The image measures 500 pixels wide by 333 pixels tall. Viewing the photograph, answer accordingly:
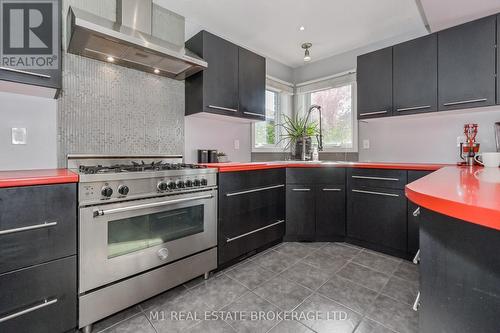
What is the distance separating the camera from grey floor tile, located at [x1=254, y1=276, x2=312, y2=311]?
5.25 ft

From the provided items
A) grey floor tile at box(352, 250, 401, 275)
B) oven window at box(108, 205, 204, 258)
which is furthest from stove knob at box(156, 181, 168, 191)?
grey floor tile at box(352, 250, 401, 275)

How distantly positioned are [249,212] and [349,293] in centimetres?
100

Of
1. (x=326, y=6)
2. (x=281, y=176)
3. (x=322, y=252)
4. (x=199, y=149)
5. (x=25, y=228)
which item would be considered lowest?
(x=322, y=252)

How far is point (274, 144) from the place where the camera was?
3.57 meters

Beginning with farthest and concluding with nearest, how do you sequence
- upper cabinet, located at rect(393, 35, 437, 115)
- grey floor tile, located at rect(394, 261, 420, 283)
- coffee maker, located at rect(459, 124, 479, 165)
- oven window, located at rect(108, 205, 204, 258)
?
upper cabinet, located at rect(393, 35, 437, 115), coffee maker, located at rect(459, 124, 479, 165), grey floor tile, located at rect(394, 261, 420, 283), oven window, located at rect(108, 205, 204, 258)

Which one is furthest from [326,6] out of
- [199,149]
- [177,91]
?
[199,149]

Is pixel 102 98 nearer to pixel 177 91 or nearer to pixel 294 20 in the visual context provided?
pixel 177 91

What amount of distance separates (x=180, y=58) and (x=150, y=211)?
3.85ft

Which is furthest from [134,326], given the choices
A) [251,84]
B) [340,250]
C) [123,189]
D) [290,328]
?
[251,84]

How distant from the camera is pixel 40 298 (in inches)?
47.1

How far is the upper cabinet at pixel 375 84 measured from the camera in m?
2.53

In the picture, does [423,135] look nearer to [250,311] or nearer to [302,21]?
[302,21]

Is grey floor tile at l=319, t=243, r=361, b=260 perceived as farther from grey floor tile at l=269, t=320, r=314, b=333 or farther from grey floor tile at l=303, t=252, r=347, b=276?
grey floor tile at l=269, t=320, r=314, b=333

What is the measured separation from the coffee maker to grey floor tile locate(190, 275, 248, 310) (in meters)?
2.26
